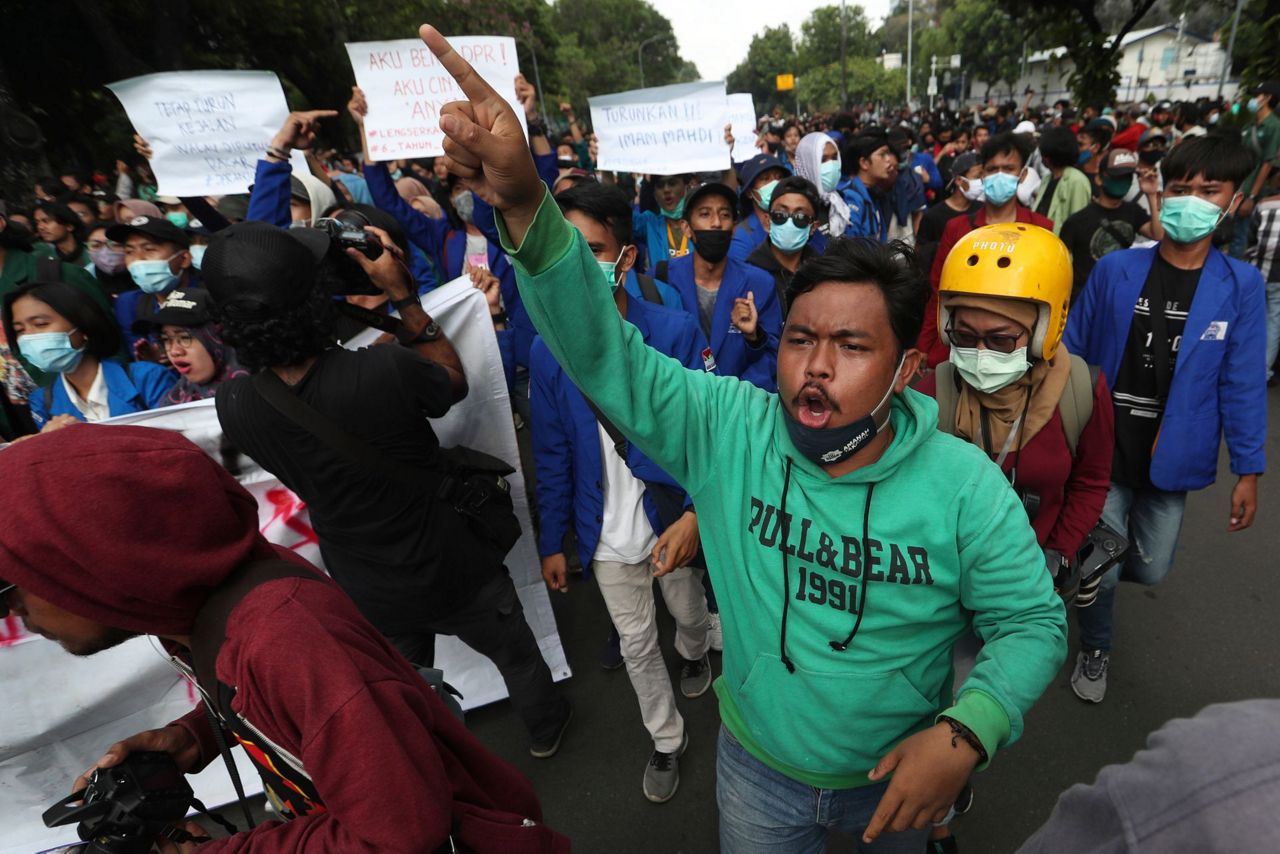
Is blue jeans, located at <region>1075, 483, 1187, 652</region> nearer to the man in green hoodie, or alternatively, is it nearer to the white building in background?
the man in green hoodie

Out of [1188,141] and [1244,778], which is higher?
[1188,141]

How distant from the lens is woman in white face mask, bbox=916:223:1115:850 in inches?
74.7

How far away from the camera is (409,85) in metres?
4.05

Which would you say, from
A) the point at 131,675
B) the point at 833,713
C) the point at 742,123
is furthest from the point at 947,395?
the point at 742,123

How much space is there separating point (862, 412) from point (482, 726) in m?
2.67

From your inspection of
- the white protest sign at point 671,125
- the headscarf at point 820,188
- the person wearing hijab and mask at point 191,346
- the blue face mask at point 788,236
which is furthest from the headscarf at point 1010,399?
the headscarf at point 820,188

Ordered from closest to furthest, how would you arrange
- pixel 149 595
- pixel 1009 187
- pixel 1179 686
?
pixel 149 595
pixel 1179 686
pixel 1009 187

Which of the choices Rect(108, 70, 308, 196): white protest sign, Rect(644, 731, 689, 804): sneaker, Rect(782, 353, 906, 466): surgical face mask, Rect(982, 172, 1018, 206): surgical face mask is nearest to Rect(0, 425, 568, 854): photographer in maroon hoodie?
Rect(782, 353, 906, 466): surgical face mask

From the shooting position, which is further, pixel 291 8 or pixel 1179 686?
pixel 291 8

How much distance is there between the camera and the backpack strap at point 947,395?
82.4 inches

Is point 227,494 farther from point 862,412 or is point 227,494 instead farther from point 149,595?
point 862,412

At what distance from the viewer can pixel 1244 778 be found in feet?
1.63

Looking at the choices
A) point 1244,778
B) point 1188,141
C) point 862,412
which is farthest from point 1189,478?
point 1244,778

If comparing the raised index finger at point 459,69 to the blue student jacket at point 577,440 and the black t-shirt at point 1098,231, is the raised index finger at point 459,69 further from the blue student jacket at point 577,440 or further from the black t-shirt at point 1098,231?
the black t-shirt at point 1098,231
